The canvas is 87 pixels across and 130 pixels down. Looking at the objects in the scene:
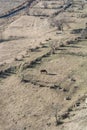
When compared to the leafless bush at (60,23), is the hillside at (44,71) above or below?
below

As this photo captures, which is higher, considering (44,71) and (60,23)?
(60,23)

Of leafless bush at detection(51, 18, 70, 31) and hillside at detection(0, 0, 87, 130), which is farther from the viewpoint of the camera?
leafless bush at detection(51, 18, 70, 31)

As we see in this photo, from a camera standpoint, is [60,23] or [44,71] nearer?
[44,71]

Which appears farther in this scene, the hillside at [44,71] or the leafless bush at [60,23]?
the leafless bush at [60,23]

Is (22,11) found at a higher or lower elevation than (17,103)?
higher

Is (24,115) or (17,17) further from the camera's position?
(17,17)

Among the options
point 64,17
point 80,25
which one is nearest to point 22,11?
point 64,17

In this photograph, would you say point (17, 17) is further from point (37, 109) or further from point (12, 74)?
point (37, 109)

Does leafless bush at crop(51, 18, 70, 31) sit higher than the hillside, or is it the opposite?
leafless bush at crop(51, 18, 70, 31)
